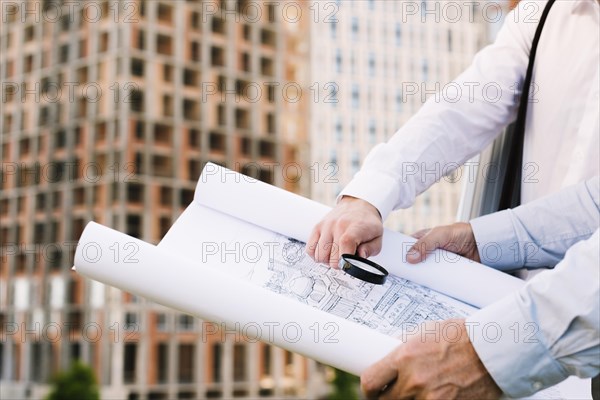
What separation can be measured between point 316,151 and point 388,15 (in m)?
7.04

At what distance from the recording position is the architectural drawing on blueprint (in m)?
0.93

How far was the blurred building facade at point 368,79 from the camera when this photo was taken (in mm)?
33312

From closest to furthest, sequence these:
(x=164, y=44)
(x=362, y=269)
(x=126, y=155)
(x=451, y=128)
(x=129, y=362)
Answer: (x=362, y=269), (x=451, y=128), (x=129, y=362), (x=126, y=155), (x=164, y=44)

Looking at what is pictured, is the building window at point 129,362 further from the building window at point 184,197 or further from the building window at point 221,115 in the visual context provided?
the building window at point 221,115

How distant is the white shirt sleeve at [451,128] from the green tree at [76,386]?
21052 millimetres

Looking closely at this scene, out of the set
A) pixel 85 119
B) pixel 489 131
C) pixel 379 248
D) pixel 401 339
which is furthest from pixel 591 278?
pixel 85 119

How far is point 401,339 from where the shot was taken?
2.83ft

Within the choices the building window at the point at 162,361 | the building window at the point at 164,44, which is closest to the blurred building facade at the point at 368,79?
the building window at the point at 164,44

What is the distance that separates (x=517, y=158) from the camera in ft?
4.13

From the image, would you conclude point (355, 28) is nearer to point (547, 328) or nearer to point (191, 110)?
point (191, 110)

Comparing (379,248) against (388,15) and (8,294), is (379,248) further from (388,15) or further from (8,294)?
(388,15)

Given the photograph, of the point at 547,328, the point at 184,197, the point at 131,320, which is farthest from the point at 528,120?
the point at 184,197

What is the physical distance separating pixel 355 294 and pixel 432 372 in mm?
233

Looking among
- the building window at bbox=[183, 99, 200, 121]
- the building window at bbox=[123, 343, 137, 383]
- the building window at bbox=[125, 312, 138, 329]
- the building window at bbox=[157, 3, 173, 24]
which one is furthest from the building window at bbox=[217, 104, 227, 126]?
the building window at bbox=[123, 343, 137, 383]
